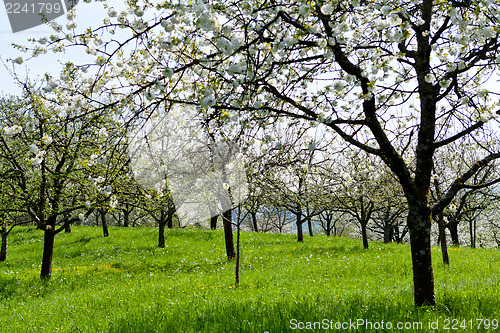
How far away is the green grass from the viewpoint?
461cm

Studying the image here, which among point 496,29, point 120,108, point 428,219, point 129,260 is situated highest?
point 496,29

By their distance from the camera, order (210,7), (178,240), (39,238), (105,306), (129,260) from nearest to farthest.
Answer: (210,7) < (105,306) < (129,260) < (178,240) < (39,238)

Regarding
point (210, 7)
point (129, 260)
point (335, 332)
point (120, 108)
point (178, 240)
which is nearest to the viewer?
point (210, 7)

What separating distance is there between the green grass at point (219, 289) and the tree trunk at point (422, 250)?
0.74ft

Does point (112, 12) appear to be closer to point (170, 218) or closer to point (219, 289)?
point (219, 289)

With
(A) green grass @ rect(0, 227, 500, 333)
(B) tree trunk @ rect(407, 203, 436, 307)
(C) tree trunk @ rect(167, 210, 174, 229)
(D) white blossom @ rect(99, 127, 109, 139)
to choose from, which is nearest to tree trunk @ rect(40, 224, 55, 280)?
(A) green grass @ rect(0, 227, 500, 333)

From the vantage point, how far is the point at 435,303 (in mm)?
4680

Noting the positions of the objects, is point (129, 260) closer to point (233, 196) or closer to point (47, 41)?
point (233, 196)

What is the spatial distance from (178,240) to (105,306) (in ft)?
40.3

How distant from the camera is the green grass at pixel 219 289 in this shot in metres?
4.61

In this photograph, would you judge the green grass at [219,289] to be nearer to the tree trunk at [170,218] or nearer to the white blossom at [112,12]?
the tree trunk at [170,218]

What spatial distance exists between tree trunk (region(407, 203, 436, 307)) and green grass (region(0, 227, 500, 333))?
227mm

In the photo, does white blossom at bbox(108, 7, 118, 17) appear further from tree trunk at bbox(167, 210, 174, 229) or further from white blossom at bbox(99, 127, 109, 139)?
→ tree trunk at bbox(167, 210, 174, 229)

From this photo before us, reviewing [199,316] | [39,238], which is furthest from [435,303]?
[39,238]
